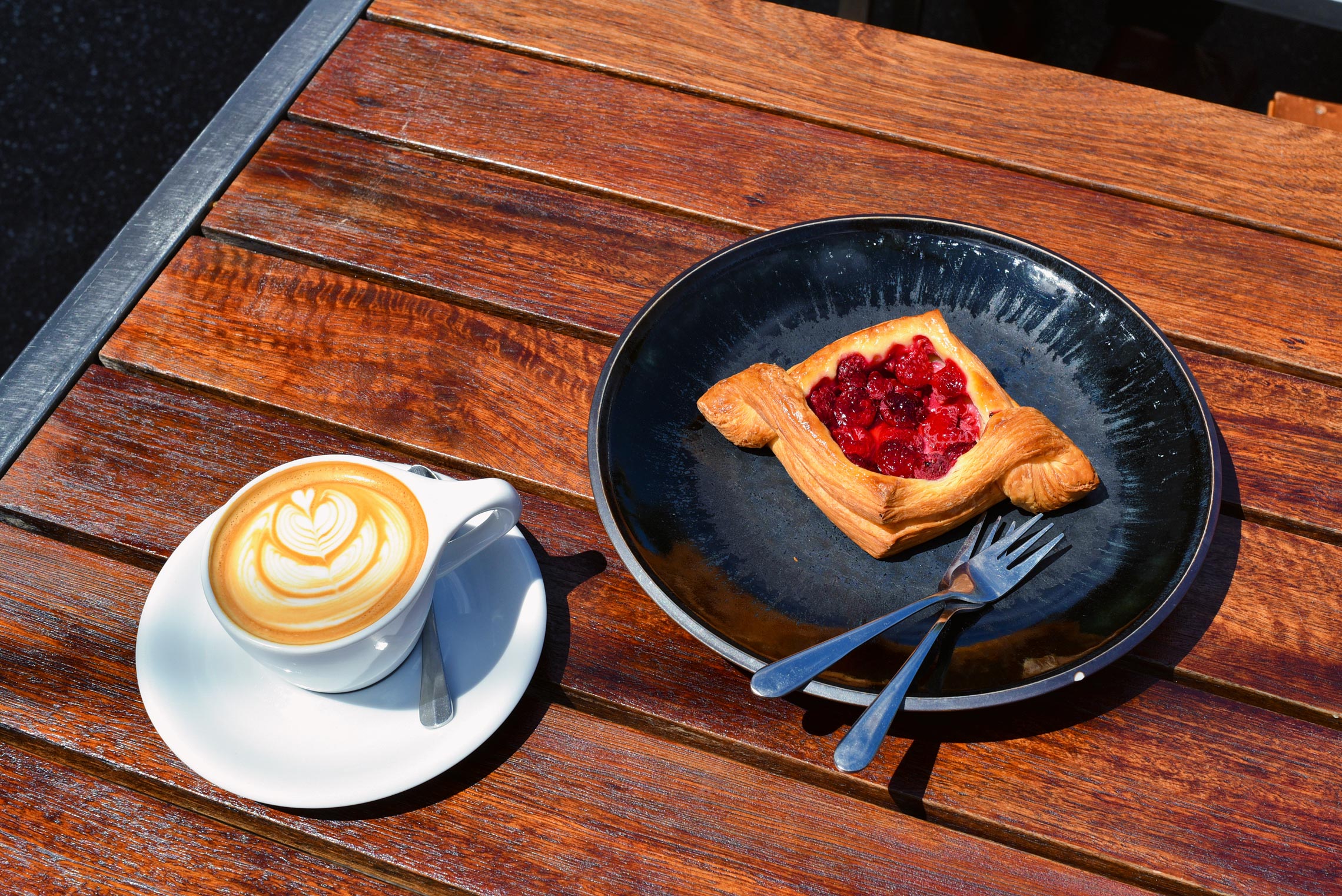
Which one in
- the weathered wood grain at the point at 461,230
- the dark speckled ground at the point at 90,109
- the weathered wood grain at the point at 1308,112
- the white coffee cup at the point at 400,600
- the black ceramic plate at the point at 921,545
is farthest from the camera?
the dark speckled ground at the point at 90,109

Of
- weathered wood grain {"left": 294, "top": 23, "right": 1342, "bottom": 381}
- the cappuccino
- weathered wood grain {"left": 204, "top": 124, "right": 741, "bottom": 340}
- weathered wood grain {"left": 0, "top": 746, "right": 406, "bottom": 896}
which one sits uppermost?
weathered wood grain {"left": 294, "top": 23, "right": 1342, "bottom": 381}

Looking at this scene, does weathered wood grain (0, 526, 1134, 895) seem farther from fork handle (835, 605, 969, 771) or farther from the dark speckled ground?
the dark speckled ground

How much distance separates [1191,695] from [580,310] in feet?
2.64

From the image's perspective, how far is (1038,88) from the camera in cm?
150

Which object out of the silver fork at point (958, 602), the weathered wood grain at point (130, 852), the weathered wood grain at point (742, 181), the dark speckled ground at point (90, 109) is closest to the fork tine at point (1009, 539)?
the silver fork at point (958, 602)

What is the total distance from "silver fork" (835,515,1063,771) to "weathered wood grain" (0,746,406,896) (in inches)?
17.0

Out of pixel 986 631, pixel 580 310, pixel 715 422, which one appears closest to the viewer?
pixel 986 631

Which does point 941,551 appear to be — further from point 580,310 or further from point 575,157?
point 575,157

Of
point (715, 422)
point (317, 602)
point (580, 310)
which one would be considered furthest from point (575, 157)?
point (317, 602)

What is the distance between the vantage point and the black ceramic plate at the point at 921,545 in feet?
3.11

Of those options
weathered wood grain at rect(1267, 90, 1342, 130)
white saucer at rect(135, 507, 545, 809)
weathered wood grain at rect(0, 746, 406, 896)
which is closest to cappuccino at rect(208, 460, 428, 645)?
white saucer at rect(135, 507, 545, 809)

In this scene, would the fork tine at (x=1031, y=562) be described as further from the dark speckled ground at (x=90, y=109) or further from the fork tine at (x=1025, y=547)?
the dark speckled ground at (x=90, y=109)

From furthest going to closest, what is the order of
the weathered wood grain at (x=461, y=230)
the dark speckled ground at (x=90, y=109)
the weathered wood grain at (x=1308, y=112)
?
the dark speckled ground at (x=90, y=109) → the weathered wood grain at (x=1308, y=112) → the weathered wood grain at (x=461, y=230)

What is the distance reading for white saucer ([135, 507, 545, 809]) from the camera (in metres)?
0.88
